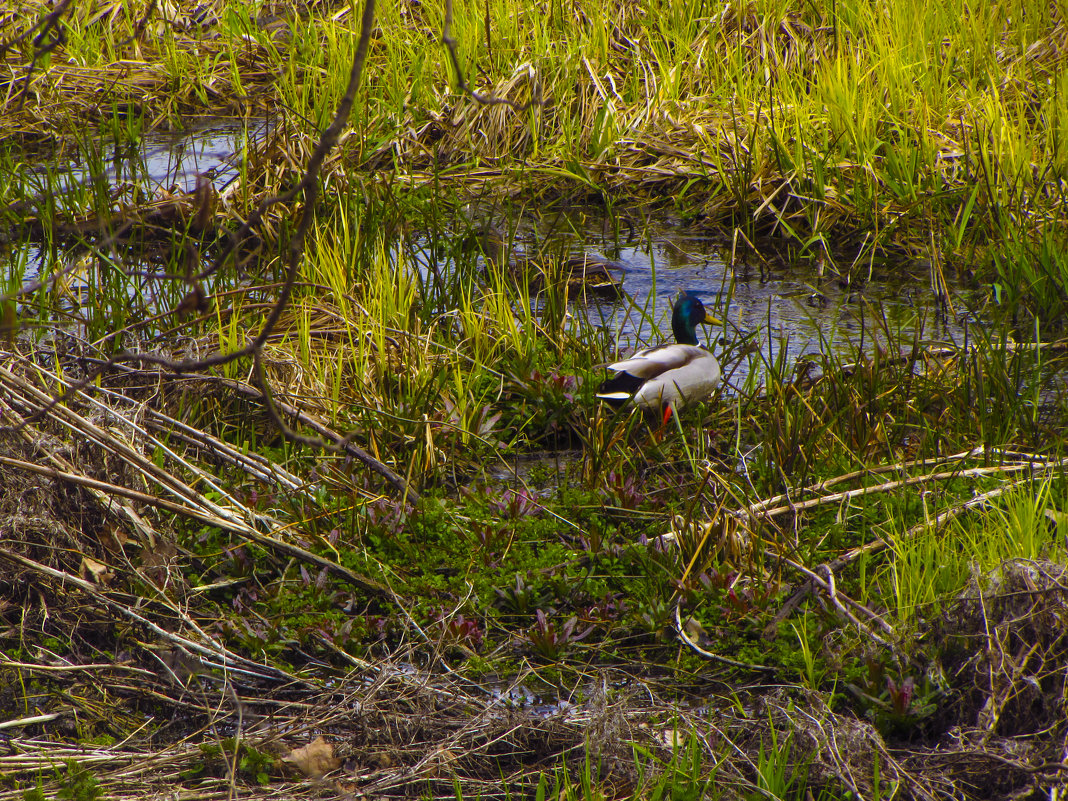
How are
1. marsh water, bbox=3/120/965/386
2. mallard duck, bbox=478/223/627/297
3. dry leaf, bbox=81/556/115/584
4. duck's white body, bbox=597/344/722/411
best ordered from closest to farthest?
dry leaf, bbox=81/556/115/584 < duck's white body, bbox=597/344/722/411 < marsh water, bbox=3/120/965/386 < mallard duck, bbox=478/223/627/297

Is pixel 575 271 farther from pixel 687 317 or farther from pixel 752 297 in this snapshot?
pixel 687 317

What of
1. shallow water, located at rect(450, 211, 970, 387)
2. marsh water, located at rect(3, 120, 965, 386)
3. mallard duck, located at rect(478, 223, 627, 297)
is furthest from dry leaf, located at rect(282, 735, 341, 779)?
mallard duck, located at rect(478, 223, 627, 297)

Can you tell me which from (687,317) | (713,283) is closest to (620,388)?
(687,317)

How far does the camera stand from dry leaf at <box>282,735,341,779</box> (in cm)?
264

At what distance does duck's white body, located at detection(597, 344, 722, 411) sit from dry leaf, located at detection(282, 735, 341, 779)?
79.3 inches

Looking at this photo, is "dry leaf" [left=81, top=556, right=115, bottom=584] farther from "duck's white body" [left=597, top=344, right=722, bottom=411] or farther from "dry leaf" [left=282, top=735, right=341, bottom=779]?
"duck's white body" [left=597, top=344, right=722, bottom=411]

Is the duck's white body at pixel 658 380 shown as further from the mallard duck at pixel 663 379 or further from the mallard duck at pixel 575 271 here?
the mallard duck at pixel 575 271

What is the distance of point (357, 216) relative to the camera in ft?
17.5

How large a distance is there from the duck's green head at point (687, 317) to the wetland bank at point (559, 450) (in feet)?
1.06

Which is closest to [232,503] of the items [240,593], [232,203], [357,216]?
[240,593]

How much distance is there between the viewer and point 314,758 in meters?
2.68

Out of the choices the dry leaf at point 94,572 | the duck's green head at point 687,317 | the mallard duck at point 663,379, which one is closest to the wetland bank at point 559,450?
the dry leaf at point 94,572

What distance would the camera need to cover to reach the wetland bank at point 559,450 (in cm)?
264

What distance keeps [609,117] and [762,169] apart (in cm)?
117
